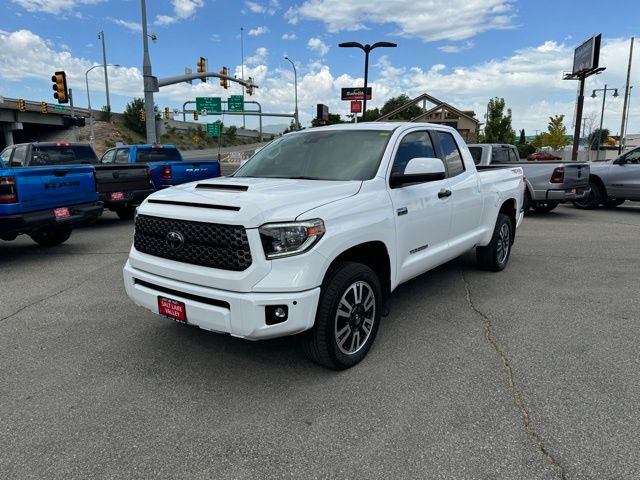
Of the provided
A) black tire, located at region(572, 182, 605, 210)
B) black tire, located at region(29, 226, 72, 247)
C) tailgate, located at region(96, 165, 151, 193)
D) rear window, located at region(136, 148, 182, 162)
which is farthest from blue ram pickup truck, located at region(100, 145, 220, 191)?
black tire, located at region(572, 182, 605, 210)

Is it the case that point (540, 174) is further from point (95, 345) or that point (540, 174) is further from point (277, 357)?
point (95, 345)

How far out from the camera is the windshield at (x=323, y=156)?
4004mm

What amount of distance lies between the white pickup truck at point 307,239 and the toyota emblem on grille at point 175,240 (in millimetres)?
11

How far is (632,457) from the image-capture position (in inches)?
99.9

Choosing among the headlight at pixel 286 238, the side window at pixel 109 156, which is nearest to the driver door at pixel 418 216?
the headlight at pixel 286 238

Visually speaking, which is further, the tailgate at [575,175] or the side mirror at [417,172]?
the tailgate at [575,175]

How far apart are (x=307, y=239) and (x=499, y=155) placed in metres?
11.5

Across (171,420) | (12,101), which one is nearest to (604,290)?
(171,420)

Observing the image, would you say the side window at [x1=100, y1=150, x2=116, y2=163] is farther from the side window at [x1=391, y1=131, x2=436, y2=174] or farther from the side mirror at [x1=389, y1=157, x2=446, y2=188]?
the side mirror at [x1=389, y1=157, x2=446, y2=188]

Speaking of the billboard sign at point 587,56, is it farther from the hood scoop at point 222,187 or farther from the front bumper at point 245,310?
the front bumper at point 245,310

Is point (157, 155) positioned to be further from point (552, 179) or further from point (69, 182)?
point (552, 179)

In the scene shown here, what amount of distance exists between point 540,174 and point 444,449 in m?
10.8

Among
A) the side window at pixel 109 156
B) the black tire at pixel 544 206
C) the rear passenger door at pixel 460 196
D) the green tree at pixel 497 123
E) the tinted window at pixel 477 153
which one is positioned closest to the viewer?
the rear passenger door at pixel 460 196

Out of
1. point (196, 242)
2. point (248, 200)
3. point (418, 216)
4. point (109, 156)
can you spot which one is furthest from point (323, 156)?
point (109, 156)
